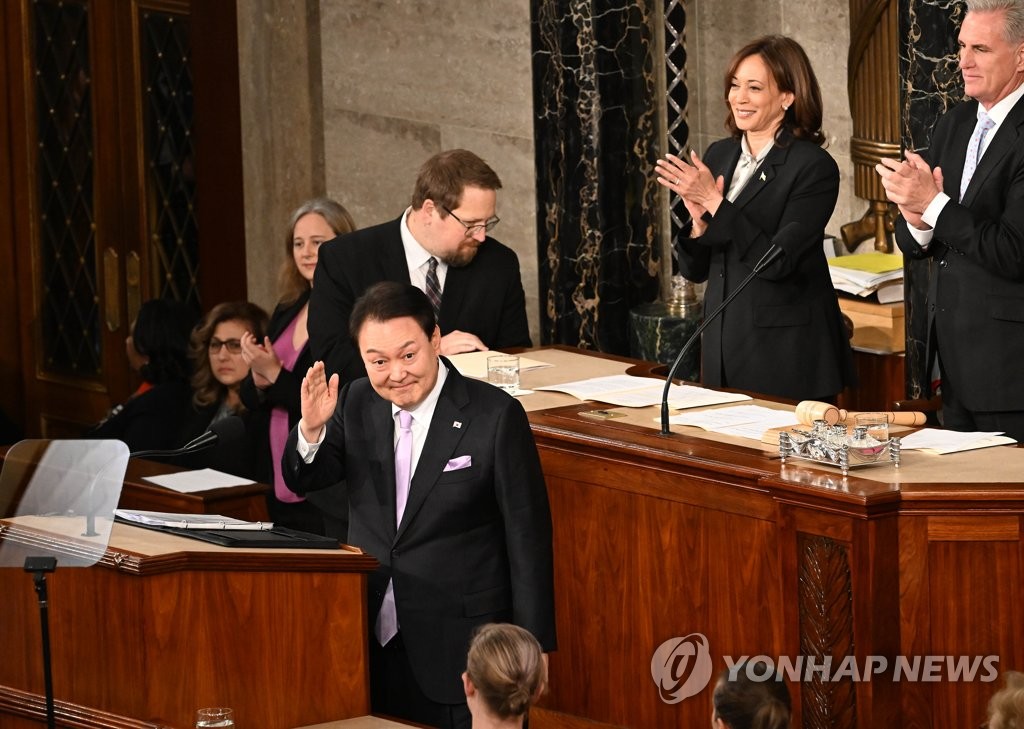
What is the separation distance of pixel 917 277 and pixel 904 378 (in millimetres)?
872

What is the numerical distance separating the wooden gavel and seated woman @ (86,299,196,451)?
2.83 meters

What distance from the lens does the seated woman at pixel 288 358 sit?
5809 millimetres

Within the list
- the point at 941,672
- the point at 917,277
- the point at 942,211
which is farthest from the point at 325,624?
the point at 917,277

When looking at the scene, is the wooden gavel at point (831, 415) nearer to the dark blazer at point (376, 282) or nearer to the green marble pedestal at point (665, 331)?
the dark blazer at point (376, 282)

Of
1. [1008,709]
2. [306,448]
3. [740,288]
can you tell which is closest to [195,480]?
[306,448]

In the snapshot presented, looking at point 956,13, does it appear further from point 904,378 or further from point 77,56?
point 77,56

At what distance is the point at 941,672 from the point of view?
4062 mm

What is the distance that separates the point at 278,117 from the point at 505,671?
5526 millimetres

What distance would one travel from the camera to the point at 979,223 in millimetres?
4820

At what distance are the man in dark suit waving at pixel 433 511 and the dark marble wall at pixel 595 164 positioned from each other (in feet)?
12.5

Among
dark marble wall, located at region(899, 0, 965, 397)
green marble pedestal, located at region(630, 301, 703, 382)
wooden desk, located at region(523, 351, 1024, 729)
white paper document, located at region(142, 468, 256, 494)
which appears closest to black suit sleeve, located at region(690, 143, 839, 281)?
Answer: dark marble wall, located at region(899, 0, 965, 397)

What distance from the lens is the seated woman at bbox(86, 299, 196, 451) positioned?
6629mm

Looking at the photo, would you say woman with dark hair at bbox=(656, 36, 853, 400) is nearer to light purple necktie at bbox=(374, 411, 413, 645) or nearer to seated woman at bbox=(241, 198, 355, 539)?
seated woman at bbox=(241, 198, 355, 539)

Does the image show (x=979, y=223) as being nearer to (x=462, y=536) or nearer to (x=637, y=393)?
(x=637, y=393)
